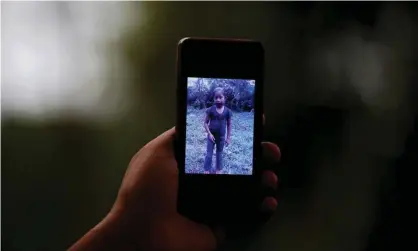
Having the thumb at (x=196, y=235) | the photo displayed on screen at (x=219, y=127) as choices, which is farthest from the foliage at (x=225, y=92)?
the thumb at (x=196, y=235)

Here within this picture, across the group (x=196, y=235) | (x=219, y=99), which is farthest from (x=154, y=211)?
(x=219, y=99)

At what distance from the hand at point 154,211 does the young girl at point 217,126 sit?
49 mm

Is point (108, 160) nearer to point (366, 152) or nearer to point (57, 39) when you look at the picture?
point (57, 39)

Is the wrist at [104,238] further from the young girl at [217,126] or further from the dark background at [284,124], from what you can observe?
the young girl at [217,126]

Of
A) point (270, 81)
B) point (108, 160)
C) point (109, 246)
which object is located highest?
point (270, 81)

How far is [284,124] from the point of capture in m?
0.72

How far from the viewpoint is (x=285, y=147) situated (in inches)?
28.1

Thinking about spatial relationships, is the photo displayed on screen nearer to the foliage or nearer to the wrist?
the foliage

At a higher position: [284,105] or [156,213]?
[284,105]

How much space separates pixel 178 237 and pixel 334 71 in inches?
11.8

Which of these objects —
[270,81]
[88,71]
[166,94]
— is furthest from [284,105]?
[88,71]

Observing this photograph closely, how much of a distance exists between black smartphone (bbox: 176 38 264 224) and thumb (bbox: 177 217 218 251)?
0.02 m

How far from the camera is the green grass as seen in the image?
663mm

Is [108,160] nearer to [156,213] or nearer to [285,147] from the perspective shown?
[156,213]
